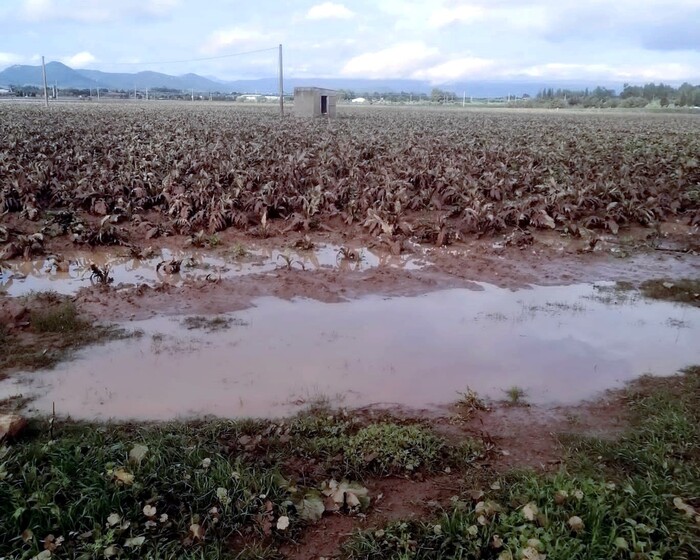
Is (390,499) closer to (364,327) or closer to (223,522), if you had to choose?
(223,522)

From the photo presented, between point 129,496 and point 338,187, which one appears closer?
point 129,496

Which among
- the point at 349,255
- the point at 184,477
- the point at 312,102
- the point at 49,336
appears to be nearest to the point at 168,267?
the point at 49,336

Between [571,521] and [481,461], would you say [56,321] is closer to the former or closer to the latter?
[481,461]

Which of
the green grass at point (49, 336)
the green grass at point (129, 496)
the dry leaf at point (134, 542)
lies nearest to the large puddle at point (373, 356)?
the green grass at point (49, 336)

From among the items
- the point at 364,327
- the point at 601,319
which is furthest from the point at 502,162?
the point at 364,327

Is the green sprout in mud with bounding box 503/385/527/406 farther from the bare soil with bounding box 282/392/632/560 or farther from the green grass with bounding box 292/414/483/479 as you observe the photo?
the green grass with bounding box 292/414/483/479

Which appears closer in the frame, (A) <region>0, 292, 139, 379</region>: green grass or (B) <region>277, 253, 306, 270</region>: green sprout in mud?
(A) <region>0, 292, 139, 379</region>: green grass

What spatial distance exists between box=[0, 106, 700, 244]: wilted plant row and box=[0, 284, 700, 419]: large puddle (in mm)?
2711

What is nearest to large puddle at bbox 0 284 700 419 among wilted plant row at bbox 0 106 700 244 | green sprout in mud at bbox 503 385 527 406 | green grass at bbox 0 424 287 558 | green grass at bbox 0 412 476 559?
green sprout in mud at bbox 503 385 527 406

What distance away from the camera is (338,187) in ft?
35.8

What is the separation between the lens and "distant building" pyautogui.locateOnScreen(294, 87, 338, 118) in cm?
3425

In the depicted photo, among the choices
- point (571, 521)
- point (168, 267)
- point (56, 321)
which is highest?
point (168, 267)

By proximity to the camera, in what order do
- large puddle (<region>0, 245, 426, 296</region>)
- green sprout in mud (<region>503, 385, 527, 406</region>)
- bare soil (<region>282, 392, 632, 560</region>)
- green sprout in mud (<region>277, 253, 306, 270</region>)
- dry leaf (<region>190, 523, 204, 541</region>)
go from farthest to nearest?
green sprout in mud (<region>277, 253, 306, 270</region>), large puddle (<region>0, 245, 426, 296</region>), green sprout in mud (<region>503, 385, 527, 406</region>), bare soil (<region>282, 392, 632, 560</region>), dry leaf (<region>190, 523, 204, 541</region>)

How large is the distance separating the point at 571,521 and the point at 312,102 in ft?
110
